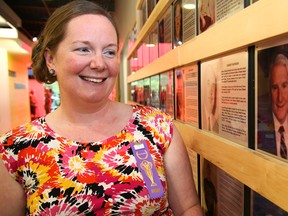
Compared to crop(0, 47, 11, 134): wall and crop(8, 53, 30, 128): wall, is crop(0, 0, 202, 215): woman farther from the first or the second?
crop(8, 53, 30, 128): wall

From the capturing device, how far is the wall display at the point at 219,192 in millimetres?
1071

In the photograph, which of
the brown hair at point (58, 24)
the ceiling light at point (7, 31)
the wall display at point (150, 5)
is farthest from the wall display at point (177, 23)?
the ceiling light at point (7, 31)

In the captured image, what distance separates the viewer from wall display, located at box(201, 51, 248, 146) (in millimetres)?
965

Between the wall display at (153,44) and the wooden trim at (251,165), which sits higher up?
the wall display at (153,44)

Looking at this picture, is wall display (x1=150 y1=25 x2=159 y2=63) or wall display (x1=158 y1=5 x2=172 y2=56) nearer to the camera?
wall display (x1=158 y1=5 x2=172 y2=56)

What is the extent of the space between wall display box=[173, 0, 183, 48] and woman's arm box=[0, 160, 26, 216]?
1124 millimetres

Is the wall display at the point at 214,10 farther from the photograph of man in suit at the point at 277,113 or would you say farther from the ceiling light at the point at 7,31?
the ceiling light at the point at 7,31

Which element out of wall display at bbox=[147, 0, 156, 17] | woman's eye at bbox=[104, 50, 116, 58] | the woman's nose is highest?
wall display at bbox=[147, 0, 156, 17]

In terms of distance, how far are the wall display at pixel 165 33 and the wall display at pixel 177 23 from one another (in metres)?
0.10

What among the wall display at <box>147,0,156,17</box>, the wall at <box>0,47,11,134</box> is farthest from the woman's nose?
the wall at <box>0,47,11,134</box>

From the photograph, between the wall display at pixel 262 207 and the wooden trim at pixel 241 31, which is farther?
the wall display at pixel 262 207

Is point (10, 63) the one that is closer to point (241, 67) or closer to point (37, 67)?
point (37, 67)

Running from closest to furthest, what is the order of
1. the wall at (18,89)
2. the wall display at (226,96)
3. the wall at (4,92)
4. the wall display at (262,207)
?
the wall display at (262,207) → the wall display at (226,96) → the wall at (4,92) → the wall at (18,89)

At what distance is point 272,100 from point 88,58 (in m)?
0.70
